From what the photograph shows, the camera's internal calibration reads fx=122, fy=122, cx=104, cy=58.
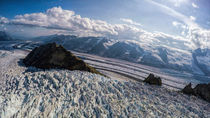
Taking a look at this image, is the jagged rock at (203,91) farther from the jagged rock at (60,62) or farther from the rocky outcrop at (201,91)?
the jagged rock at (60,62)

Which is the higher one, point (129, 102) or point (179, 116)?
point (129, 102)

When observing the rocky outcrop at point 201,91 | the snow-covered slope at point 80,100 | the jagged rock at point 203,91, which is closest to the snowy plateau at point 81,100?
the snow-covered slope at point 80,100

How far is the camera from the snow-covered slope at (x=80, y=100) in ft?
49.9

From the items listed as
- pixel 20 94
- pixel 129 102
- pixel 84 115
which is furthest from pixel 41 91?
pixel 129 102

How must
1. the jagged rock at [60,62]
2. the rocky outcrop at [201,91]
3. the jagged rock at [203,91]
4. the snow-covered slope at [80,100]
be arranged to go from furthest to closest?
1. the jagged rock at [60,62]
2. the rocky outcrop at [201,91]
3. the jagged rock at [203,91]
4. the snow-covered slope at [80,100]

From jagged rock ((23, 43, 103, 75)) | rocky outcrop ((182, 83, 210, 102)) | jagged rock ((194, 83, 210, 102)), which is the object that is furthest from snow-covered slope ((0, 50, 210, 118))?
jagged rock ((23, 43, 103, 75))

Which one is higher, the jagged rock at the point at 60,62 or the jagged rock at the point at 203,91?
the jagged rock at the point at 60,62

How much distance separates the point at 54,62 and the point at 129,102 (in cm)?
2114

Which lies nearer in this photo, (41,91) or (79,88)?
(41,91)

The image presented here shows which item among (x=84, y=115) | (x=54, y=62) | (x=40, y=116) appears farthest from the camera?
(x=54, y=62)

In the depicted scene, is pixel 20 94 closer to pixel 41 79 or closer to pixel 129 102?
pixel 41 79

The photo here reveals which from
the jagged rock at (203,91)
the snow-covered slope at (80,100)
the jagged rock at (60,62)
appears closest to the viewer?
the snow-covered slope at (80,100)

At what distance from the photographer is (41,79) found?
21047 millimetres

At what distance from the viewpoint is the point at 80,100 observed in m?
17.9
